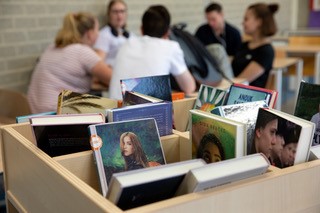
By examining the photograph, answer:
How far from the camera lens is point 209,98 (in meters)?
1.48

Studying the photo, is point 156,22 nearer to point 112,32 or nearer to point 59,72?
point 59,72

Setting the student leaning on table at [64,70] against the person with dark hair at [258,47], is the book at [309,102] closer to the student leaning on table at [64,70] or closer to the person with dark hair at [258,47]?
the student leaning on table at [64,70]

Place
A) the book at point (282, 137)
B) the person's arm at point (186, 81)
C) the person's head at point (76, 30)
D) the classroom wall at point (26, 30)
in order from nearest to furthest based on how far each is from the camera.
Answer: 1. the book at point (282, 137)
2. the person's arm at point (186, 81)
3. the person's head at point (76, 30)
4. the classroom wall at point (26, 30)

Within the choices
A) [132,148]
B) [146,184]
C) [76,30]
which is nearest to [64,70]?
[76,30]

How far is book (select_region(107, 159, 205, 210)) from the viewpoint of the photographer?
0.86m

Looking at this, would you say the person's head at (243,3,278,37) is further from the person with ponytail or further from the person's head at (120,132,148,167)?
the person's head at (120,132,148,167)

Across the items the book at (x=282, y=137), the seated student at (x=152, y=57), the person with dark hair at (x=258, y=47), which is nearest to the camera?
the book at (x=282, y=137)

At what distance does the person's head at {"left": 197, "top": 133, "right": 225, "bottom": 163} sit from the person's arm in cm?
153

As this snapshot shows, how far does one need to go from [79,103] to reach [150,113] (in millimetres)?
291

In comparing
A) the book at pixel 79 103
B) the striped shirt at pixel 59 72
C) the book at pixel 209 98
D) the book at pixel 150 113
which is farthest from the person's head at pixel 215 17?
the book at pixel 150 113

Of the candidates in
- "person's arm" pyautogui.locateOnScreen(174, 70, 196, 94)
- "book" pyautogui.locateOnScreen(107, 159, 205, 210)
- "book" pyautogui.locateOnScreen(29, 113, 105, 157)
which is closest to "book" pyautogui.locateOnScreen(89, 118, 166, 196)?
"book" pyautogui.locateOnScreen(29, 113, 105, 157)

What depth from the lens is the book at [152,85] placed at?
1487mm

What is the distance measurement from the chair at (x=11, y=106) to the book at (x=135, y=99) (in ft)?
4.28

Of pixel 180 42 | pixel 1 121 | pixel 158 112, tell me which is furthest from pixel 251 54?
pixel 158 112
